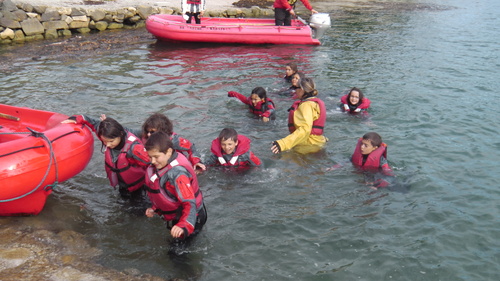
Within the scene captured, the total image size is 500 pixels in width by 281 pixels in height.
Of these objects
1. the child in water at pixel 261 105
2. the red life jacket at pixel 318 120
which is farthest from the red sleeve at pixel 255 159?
the child in water at pixel 261 105

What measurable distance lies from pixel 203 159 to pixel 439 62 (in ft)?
29.6

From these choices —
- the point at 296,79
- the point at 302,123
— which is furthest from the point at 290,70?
the point at 302,123

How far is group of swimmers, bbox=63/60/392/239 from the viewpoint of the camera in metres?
4.41

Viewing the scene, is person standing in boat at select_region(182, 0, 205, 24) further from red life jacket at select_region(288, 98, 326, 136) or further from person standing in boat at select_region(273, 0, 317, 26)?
red life jacket at select_region(288, 98, 326, 136)

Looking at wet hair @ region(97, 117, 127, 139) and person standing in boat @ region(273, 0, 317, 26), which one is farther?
person standing in boat @ region(273, 0, 317, 26)


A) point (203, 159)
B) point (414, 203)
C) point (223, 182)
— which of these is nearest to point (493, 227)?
point (414, 203)

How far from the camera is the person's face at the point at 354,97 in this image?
9.02 meters

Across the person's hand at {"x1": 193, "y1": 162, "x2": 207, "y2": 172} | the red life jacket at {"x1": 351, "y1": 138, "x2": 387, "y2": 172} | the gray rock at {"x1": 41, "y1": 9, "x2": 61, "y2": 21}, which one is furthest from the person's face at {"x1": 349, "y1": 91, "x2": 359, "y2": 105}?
the gray rock at {"x1": 41, "y1": 9, "x2": 61, "y2": 21}

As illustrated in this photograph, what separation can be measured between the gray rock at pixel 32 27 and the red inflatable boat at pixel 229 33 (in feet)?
11.9

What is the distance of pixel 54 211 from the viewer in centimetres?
574

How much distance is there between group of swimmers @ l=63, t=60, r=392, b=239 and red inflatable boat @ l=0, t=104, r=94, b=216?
33 cm

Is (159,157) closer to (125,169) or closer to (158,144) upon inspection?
(158,144)

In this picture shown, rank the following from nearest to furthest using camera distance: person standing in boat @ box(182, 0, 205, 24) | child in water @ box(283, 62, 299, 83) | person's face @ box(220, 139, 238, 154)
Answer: person's face @ box(220, 139, 238, 154), child in water @ box(283, 62, 299, 83), person standing in boat @ box(182, 0, 205, 24)

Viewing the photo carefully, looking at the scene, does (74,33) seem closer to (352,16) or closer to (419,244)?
(352,16)
